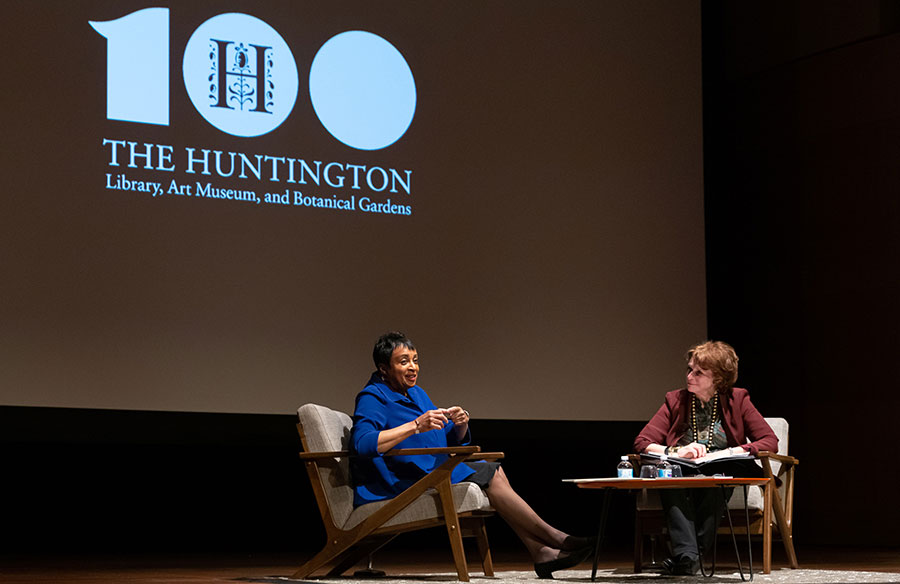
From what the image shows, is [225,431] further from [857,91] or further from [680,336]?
[857,91]

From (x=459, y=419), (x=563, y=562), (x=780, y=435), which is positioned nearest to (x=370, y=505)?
(x=459, y=419)

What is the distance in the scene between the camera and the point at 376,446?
3.96 m

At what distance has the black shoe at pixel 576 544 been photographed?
3.83m

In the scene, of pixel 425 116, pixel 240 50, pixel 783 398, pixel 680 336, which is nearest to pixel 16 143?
pixel 240 50

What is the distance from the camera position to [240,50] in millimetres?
6000

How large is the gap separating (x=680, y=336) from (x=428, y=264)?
1651 mm

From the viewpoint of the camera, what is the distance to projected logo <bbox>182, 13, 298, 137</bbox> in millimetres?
5906

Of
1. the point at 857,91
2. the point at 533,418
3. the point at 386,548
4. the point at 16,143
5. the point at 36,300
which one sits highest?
the point at 857,91

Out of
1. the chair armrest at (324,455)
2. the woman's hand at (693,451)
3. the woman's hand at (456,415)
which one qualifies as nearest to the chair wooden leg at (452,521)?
the woman's hand at (456,415)

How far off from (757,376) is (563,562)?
12.7ft

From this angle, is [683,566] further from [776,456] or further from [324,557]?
[324,557]

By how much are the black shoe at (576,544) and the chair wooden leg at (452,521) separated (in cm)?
32

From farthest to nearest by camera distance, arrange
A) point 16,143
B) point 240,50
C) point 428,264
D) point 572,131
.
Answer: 1. point 572,131
2. point 428,264
3. point 240,50
4. point 16,143

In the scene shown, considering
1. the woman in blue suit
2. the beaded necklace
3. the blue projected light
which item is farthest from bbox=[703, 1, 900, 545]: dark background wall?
the woman in blue suit
